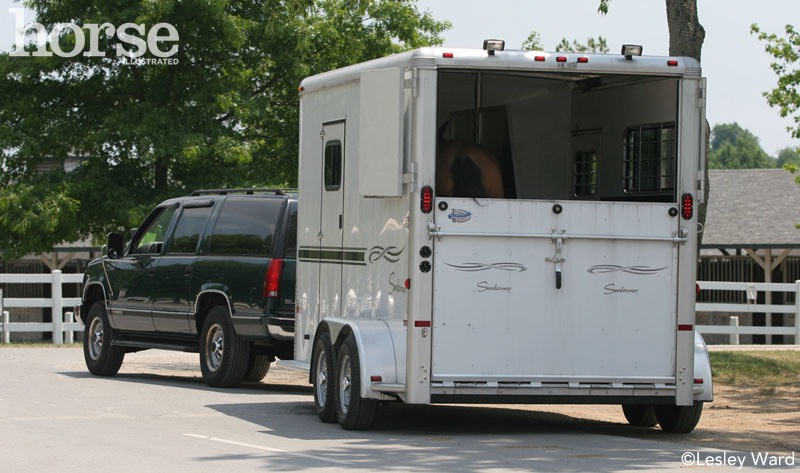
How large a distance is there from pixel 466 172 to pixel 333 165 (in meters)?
1.47

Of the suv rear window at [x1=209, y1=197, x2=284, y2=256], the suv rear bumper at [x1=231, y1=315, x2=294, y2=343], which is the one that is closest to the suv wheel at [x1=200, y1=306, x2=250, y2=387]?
the suv rear bumper at [x1=231, y1=315, x2=294, y2=343]

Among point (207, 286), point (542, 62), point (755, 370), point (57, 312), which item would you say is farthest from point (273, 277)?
point (57, 312)

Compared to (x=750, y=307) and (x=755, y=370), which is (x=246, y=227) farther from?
(x=750, y=307)

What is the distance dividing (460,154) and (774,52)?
22431mm

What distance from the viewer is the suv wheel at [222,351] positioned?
50.7 feet

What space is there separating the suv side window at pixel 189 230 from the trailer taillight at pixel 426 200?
5.79 meters

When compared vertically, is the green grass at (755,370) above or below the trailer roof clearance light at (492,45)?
below

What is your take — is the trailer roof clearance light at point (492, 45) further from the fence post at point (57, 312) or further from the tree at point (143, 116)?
the tree at point (143, 116)

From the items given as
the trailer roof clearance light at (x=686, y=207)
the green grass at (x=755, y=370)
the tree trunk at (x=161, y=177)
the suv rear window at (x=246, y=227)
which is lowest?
the green grass at (x=755, y=370)

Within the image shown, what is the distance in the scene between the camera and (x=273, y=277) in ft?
49.4

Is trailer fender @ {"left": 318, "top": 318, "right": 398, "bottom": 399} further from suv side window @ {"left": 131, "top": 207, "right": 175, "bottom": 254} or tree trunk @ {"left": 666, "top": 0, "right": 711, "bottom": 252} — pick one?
tree trunk @ {"left": 666, "top": 0, "right": 711, "bottom": 252}

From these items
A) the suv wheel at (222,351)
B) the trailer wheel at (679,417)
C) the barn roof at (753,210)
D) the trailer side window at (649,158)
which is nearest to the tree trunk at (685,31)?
the trailer side window at (649,158)

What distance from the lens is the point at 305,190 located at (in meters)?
13.6

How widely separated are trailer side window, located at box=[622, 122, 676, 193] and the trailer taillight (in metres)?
2.29
